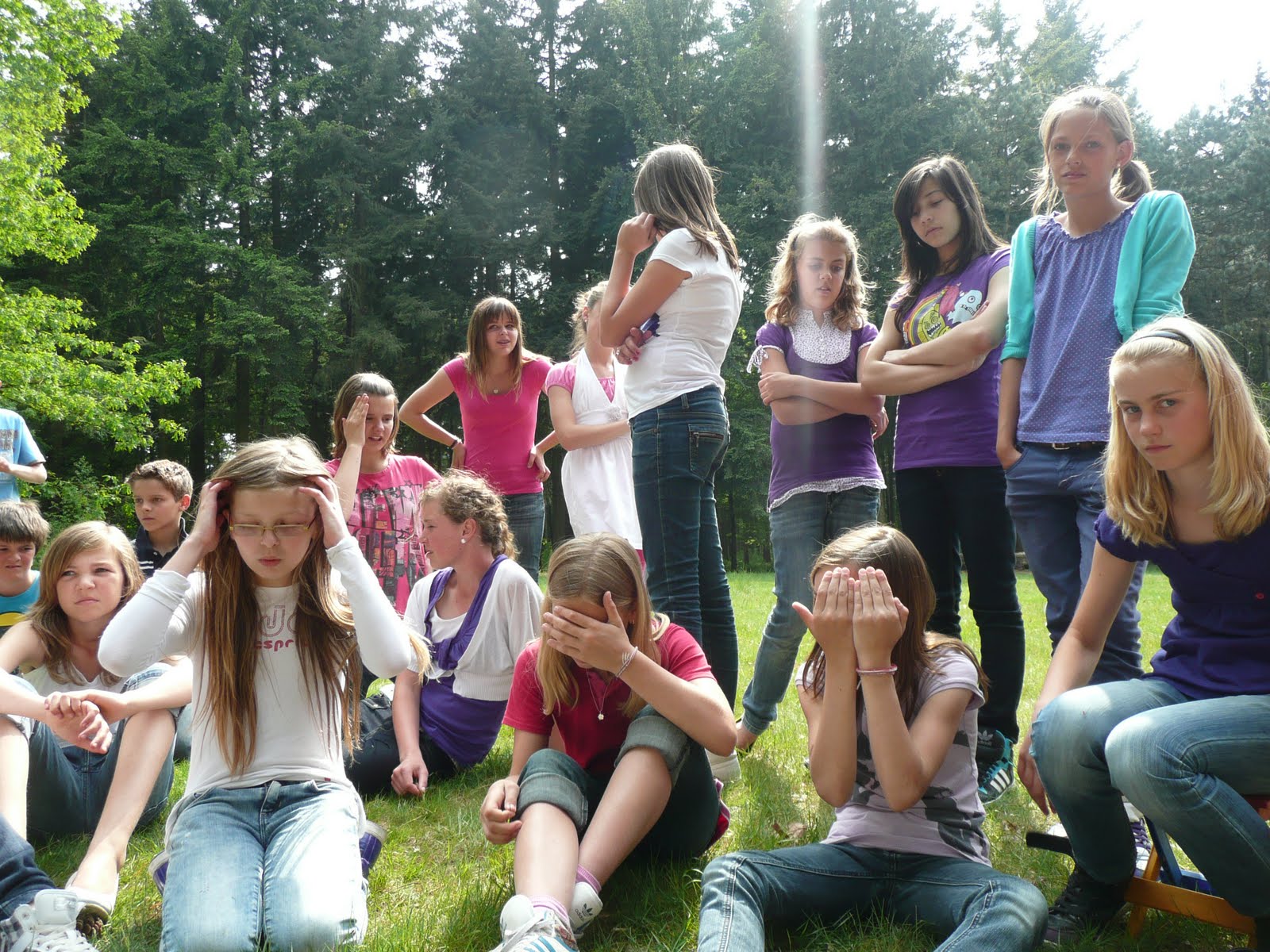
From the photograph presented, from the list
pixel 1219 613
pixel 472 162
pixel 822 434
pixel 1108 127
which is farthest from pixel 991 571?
pixel 472 162

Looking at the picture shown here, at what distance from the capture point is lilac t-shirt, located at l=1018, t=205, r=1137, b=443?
9.28ft

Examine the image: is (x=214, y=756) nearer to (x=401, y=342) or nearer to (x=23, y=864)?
(x=23, y=864)

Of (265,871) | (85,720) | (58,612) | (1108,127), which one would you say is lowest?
(265,871)

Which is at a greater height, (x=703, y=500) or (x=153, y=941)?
(x=703, y=500)

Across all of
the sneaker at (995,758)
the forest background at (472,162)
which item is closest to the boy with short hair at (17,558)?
the sneaker at (995,758)

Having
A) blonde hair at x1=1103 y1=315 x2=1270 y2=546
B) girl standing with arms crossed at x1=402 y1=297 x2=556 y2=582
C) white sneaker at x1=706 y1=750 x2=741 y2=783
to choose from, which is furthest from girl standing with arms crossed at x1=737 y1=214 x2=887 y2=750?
girl standing with arms crossed at x1=402 y1=297 x2=556 y2=582

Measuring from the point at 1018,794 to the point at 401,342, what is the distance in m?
18.3

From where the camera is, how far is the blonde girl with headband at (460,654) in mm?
3572

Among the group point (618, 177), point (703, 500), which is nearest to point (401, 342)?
point (618, 177)

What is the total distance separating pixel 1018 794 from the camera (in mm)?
3246

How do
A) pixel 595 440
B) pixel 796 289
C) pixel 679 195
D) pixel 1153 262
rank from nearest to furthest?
pixel 1153 262 < pixel 679 195 < pixel 796 289 < pixel 595 440

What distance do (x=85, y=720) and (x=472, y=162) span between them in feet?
68.0

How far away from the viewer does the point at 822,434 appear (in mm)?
3625

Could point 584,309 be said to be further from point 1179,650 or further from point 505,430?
point 1179,650
